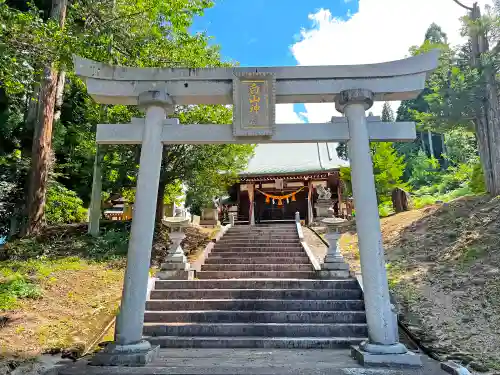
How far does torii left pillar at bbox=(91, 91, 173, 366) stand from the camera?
187 inches

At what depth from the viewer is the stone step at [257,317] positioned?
686 cm

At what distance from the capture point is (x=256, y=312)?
7.00 metres

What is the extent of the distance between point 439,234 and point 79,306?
10624mm

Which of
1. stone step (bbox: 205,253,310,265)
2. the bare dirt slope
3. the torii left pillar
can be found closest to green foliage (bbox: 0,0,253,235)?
the torii left pillar

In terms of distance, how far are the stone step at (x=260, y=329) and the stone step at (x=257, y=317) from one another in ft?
0.78

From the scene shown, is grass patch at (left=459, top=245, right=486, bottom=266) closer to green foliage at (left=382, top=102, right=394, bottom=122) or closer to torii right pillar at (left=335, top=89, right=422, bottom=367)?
torii right pillar at (left=335, top=89, right=422, bottom=367)

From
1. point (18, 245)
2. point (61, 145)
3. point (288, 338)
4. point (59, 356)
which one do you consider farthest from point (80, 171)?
point (288, 338)

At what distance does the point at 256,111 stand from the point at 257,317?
391cm

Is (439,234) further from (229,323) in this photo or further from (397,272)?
(229,323)

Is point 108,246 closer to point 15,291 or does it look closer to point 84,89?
point 15,291

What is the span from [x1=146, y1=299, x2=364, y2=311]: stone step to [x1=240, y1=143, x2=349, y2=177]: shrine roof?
13.0m

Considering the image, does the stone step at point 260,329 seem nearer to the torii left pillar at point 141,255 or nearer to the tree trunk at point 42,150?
the torii left pillar at point 141,255

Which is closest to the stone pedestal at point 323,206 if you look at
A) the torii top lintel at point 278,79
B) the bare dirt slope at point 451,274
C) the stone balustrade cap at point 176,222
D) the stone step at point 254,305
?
the bare dirt slope at point 451,274

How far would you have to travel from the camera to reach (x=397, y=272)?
9789 millimetres
